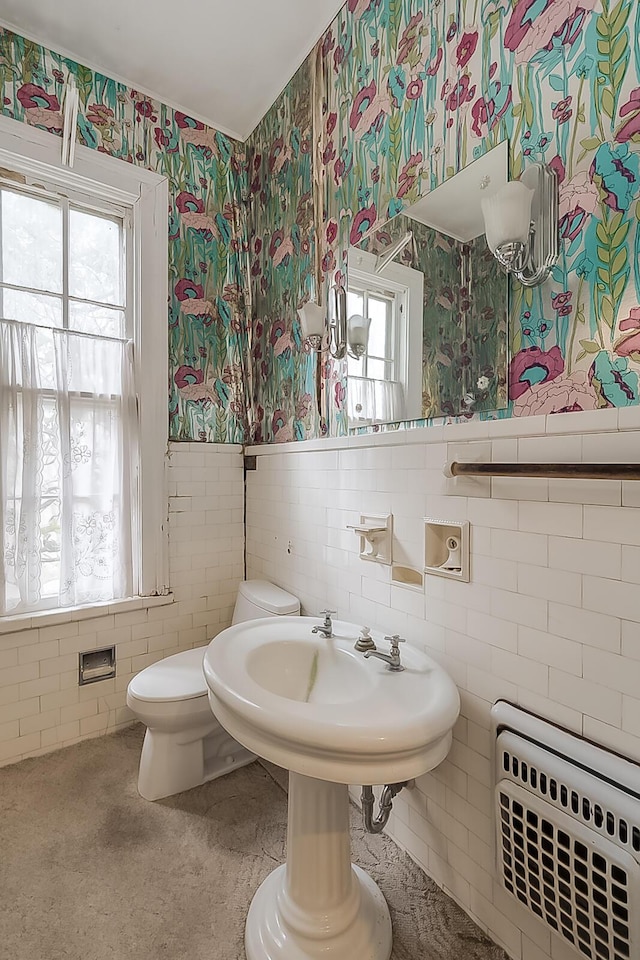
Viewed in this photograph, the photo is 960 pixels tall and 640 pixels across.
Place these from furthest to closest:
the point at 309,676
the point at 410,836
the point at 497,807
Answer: the point at 410,836 < the point at 309,676 < the point at 497,807

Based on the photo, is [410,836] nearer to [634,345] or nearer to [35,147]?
[634,345]

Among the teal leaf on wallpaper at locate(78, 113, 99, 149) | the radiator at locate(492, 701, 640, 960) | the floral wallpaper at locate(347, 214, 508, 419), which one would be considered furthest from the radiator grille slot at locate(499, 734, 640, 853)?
the teal leaf on wallpaper at locate(78, 113, 99, 149)

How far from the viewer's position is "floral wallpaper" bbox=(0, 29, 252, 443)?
6.47 ft

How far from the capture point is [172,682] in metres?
1.69

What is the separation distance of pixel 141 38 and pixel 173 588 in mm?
2288

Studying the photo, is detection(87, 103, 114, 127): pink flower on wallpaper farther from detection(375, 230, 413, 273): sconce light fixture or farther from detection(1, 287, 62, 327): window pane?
detection(375, 230, 413, 273): sconce light fixture

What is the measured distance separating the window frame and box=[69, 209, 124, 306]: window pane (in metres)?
0.07

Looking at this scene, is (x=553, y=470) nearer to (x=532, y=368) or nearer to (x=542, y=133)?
(x=532, y=368)

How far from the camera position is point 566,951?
1.00 meters

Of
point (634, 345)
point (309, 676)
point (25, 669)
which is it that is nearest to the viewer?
point (634, 345)

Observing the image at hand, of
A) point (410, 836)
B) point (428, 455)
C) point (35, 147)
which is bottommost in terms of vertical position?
point (410, 836)

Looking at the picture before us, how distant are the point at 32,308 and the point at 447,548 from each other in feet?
6.07

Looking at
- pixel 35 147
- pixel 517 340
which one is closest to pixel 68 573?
pixel 35 147

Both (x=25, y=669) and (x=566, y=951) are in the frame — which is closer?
(x=566, y=951)
